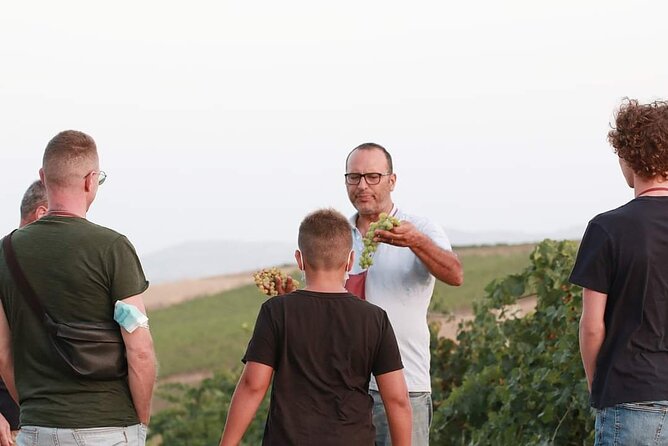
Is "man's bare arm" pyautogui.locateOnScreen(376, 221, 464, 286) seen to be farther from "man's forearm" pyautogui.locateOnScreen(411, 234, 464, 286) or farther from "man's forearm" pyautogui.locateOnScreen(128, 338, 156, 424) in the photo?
"man's forearm" pyautogui.locateOnScreen(128, 338, 156, 424)

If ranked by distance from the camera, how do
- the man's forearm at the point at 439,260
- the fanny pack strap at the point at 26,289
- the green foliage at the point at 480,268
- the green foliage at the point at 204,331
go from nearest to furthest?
the fanny pack strap at the point at 26,289 → the man's forearm at the point at 439,260 → the green foliage at the point at 480,268 → the green foliage at the point at 204,331

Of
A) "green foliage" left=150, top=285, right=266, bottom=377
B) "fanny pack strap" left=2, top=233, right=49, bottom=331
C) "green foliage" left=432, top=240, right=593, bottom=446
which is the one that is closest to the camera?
"fanny pack strap" left=2, top=233, right=49, bottom=331

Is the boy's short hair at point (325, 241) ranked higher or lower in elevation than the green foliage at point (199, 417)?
higher

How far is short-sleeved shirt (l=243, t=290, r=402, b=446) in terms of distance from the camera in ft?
14.5

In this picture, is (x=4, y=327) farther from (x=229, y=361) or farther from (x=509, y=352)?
(x=229, y=361)

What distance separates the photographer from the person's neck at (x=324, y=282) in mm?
4559

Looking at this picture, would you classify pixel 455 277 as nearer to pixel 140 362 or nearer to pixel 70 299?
pixel 140 362

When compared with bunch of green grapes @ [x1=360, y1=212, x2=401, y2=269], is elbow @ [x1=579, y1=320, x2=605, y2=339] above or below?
below

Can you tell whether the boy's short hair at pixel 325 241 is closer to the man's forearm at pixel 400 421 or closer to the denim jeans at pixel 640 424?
the man's forearm at pixel 400 421

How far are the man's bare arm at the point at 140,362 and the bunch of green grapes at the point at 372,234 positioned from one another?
53.6 inches

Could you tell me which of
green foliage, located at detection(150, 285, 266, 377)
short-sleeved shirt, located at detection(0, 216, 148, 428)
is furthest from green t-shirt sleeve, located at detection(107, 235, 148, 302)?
green foliage, located at detection(150, 285, 266, 377)

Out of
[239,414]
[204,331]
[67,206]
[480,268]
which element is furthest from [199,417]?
[480,268]

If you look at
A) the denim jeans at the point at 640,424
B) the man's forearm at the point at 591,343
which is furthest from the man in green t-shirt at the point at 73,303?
the denim jeans at the point at 640,424

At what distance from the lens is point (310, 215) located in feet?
15.4
